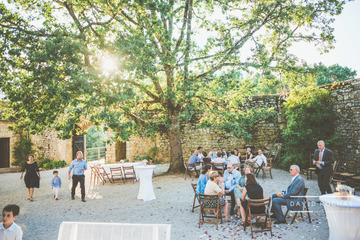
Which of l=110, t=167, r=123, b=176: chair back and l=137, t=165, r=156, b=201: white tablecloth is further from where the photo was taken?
l=110, t=167, r=123, b=176: chair back

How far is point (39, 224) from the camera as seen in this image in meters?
5.60

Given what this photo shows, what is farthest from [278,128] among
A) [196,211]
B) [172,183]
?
[196,211]

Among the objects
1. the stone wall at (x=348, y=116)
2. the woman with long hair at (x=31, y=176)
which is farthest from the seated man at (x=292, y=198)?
the woman with long hair at (x=31, y=176)

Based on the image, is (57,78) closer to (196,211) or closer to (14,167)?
(196,211)

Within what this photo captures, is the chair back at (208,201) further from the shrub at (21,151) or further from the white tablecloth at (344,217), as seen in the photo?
the shrub at (21,151)

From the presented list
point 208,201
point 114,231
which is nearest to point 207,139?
point 208,201

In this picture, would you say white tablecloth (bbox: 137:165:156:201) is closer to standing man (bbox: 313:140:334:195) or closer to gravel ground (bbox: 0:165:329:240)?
gravel ground (bbox: 0:165:329:240)

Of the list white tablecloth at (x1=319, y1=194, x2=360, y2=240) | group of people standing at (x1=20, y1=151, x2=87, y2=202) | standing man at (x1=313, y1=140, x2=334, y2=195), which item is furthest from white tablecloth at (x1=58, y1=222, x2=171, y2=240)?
standing man at (x1=313, y1=140, x2=334, y2=195)

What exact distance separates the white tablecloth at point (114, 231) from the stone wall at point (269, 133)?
9033 millimetres

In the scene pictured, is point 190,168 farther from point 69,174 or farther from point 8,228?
point 8,228

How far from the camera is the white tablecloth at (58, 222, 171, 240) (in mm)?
2850

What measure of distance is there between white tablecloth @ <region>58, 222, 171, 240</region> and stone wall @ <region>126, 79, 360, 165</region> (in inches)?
356

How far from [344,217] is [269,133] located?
1063 cm

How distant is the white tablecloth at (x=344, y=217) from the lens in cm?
375
